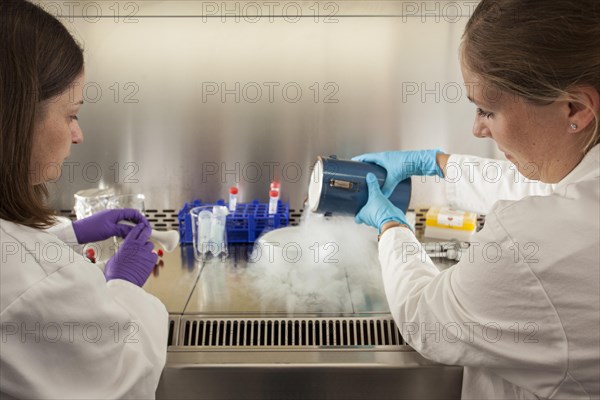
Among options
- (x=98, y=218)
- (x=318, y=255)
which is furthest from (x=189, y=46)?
(x=318, y=255)

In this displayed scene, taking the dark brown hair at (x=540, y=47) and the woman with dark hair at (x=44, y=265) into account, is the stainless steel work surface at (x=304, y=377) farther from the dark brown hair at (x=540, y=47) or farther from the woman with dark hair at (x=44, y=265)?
the dark brown hair at (x=540, y=47)

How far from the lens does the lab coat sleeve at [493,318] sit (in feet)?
2.61

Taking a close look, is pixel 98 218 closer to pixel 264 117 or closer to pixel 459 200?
pixel 264 117

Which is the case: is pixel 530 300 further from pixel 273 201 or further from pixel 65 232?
pixel 65 232

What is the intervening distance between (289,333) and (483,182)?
2.65 ft

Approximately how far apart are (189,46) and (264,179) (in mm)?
545

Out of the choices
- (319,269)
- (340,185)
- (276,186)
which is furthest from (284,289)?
(276,186)

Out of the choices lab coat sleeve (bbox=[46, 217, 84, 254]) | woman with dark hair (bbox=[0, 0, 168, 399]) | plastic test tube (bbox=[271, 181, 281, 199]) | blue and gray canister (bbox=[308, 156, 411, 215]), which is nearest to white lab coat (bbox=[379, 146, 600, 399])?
blue and gray canister (bbox=[308, 156, 411, 215])

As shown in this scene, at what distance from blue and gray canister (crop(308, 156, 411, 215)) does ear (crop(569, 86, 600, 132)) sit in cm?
66

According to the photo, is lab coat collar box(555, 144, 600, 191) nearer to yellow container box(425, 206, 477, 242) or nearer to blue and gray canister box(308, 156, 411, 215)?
blue and gray canister box(308, 156, 411, 215)

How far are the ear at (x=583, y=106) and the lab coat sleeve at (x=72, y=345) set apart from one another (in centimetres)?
87

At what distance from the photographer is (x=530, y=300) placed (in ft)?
2.61

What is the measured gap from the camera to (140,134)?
179cm

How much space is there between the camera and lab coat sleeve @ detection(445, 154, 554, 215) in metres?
1.49
